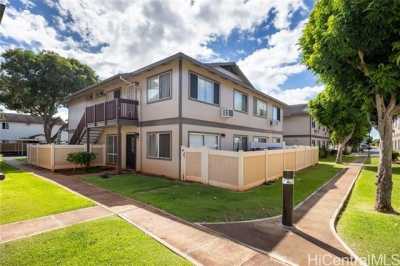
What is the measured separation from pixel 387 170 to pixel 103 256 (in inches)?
298

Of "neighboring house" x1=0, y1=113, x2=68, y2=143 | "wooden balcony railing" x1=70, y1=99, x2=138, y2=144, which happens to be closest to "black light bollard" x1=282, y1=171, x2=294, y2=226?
"wooden balcony railing" x1=70, y1=99, x2=138, y2=144

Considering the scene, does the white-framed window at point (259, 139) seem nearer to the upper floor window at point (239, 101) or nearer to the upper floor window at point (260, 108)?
the upper floor window at point (260, 108)

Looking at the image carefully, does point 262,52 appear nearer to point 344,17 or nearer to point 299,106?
point 344,17

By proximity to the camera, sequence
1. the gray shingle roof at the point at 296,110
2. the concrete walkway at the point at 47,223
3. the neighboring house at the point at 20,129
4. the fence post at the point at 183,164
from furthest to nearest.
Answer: the neighboring house at the point at 20,129 → the gray shingle roof at the point at 296,110 → the fence post at the point at 183,164 → the concrete walkway at the point at 47,223

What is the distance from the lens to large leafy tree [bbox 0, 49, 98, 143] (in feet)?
78.9

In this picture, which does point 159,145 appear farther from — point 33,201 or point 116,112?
point 33,201

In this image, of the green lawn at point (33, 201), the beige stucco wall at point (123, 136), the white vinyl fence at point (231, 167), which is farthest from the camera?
the beige stucco wall at point (123, 136)

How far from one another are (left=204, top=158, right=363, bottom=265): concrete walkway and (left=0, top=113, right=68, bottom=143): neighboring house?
39.6 m

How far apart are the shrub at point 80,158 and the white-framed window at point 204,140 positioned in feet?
24.3

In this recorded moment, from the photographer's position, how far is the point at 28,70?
965 inches

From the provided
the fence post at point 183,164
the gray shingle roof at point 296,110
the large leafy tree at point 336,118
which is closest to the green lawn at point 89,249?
the fence post at point 183,164

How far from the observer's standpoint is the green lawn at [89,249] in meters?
3.59

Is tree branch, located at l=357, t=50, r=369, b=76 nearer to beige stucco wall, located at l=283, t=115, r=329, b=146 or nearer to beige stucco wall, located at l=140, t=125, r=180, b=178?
beige stucco wall, located at l=140, t=125, r=180, b=178

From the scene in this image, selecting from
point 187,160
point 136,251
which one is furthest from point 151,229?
point 187,160
